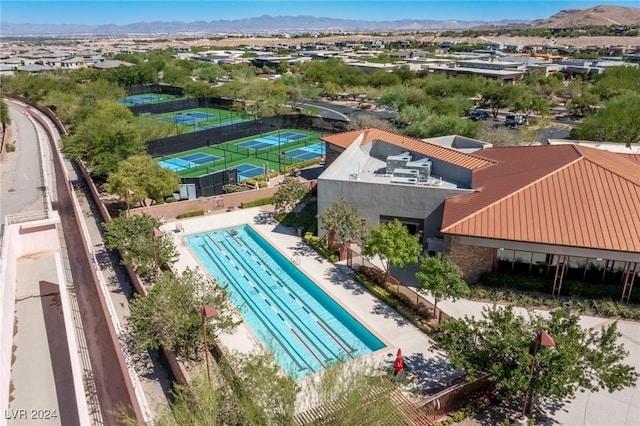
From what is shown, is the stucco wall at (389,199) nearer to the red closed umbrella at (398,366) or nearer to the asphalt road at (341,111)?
the red closed umbrella at (398,366)

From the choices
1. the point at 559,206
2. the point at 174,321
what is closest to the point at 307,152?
the point at 559,206

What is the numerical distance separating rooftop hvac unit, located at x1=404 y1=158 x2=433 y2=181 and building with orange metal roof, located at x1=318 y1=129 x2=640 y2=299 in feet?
0.91

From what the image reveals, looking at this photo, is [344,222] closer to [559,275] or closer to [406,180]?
[406,180]

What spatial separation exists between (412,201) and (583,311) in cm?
919

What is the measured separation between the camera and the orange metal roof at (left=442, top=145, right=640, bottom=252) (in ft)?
63.6

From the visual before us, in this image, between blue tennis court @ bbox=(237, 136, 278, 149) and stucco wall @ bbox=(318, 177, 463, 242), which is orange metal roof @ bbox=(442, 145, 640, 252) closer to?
stucco wall @ bbox=(318, 177, 463, 242)

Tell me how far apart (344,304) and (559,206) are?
10564 mm

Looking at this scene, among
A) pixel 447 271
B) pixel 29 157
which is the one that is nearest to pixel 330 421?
pixel 447 271

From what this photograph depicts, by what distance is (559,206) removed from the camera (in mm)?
20750

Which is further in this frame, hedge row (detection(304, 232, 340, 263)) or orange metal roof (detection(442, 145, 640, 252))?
hedge row (detection(304, 232, 340, 263))

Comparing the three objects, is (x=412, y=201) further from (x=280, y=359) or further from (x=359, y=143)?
(x=280, y=359)

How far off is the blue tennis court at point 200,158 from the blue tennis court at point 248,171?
145 inches

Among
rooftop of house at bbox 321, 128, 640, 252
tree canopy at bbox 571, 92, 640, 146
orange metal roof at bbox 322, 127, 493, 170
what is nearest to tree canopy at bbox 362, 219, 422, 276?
rooftop of house at bbox 321, 128, 640, 252

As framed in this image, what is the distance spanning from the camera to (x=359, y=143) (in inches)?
1228
